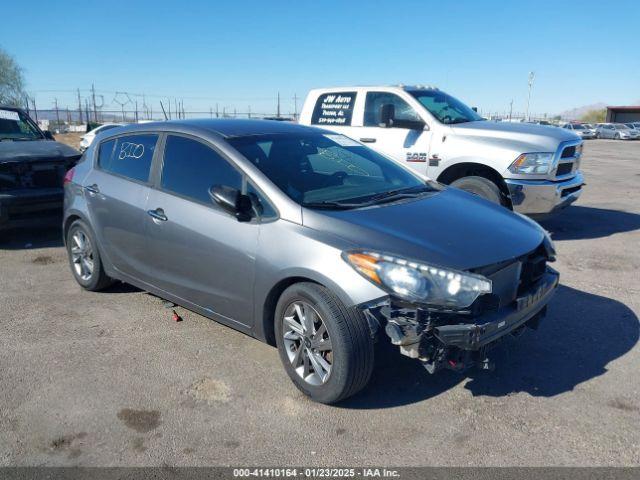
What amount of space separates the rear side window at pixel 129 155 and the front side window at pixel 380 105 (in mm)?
4178

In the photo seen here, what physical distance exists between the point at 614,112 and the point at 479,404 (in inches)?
3057

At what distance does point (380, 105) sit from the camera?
8133 mm

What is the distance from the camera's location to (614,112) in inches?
2731

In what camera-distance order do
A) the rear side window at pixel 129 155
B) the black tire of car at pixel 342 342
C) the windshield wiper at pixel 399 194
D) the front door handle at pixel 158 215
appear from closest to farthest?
the black tire of car at pixel 342 342 < the windshield wiper at pixel 399 194 < the front door handle at pixel 158 215 < the rear side window at pixel 129 155

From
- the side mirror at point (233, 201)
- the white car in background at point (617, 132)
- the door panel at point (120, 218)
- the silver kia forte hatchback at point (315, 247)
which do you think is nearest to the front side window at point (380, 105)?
the silver kia forte hatchback at point (315, 247)

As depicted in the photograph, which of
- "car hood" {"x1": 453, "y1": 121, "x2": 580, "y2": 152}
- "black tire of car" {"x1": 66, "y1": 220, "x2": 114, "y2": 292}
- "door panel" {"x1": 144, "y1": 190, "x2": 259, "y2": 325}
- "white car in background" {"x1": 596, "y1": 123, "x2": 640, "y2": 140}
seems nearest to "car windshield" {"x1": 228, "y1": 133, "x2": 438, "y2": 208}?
"door panel" {"x1": 144, "y1": 190, "x2": 259, "y2": 325}

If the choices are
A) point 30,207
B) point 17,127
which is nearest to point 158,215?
point 30,207

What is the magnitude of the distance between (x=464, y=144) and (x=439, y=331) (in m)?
4.86

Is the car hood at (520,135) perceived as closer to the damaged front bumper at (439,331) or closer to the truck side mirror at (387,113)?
the truck side mirror at (387,113)

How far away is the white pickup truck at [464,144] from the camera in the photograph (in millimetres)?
6914

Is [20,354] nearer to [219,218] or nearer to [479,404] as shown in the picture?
[219,218]

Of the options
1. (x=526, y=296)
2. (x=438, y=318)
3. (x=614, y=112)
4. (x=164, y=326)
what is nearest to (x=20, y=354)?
(x=164, y=326)

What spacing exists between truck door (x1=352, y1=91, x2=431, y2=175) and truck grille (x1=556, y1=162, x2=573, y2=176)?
5.67ft

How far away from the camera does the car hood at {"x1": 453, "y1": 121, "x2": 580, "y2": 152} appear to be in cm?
695
